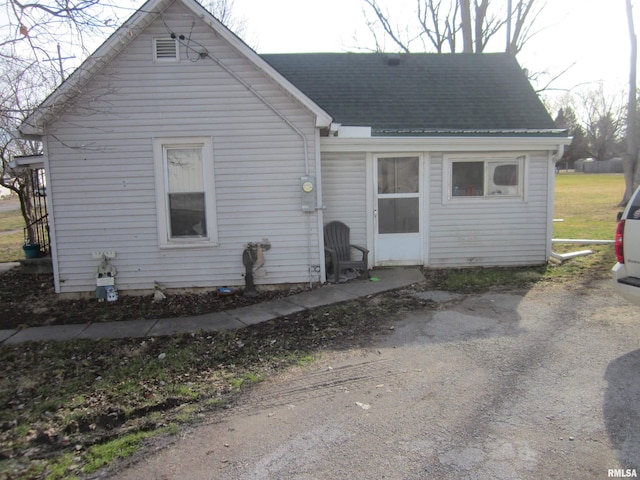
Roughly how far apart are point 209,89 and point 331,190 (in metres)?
2.83

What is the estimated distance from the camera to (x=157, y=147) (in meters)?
7.25

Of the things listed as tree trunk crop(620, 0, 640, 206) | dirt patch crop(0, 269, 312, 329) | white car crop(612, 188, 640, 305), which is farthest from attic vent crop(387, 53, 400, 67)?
tree trunk crop(620, 0, 640, 206)

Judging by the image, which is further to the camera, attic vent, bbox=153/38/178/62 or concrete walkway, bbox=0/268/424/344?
attic vent, bbox=153/38/178/62

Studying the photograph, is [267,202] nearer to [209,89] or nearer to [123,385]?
[209,89]

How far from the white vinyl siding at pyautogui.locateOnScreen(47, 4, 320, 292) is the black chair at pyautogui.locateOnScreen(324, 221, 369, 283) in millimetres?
629

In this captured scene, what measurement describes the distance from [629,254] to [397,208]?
460 centimetres

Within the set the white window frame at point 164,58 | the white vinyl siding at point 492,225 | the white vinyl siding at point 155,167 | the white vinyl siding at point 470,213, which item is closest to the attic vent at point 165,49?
the white window frame at point 164,58

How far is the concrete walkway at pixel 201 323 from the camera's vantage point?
5840 millimetres

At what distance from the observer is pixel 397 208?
8.80 m

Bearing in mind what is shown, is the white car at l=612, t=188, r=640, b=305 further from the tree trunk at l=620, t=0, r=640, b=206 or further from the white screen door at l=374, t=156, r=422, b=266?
the tree trunk at l=620, t=0, r=640, b=206

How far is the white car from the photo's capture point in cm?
446

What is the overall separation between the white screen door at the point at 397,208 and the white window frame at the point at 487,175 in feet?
1.84

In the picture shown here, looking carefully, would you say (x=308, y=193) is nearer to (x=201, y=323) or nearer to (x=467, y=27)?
(x=201, y=323)

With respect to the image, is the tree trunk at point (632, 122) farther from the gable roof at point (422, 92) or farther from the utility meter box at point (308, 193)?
the utility meter box at point (308, 193)
